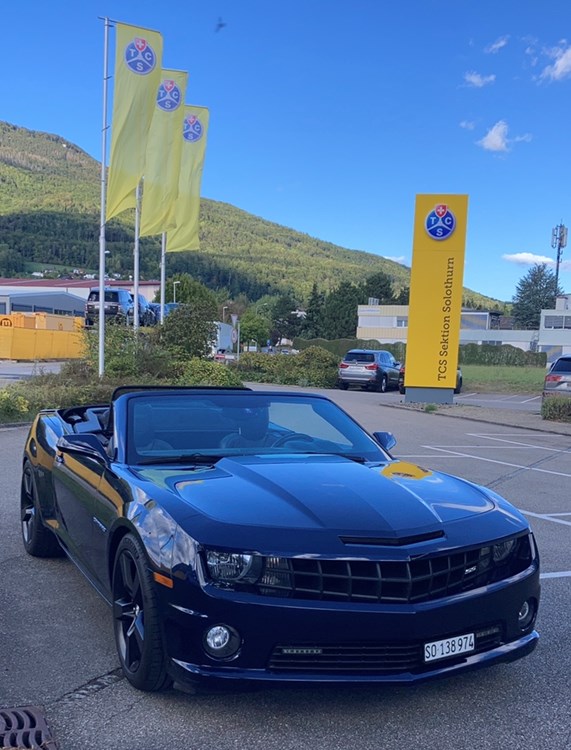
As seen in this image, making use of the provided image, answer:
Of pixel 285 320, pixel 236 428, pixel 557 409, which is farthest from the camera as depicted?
pixel 285 320

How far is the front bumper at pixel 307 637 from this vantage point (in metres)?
2.91

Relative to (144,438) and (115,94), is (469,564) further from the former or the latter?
(115,94)

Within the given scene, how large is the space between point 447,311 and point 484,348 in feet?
137

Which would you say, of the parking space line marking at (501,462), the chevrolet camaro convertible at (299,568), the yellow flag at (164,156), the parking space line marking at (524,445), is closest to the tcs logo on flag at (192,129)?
the yellow flag at (164,156)

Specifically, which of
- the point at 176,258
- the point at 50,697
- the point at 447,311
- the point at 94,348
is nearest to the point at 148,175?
the point at 94,348

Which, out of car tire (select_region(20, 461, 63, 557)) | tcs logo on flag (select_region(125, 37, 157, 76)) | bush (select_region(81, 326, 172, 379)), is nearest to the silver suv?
bush (select_region(81, 326, 172, 379))

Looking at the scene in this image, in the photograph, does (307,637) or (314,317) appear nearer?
(307,637)

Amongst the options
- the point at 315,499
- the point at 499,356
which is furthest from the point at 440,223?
the point at 499,356

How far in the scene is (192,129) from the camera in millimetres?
25422

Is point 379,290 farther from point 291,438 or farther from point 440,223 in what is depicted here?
point 291,438

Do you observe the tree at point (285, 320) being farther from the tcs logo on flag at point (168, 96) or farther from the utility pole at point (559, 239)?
the tcs logo on flag at point (168, 96)

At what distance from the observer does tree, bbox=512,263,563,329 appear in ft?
336

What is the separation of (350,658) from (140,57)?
60.5ft

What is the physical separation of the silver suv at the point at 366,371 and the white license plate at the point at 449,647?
26.1 metres
